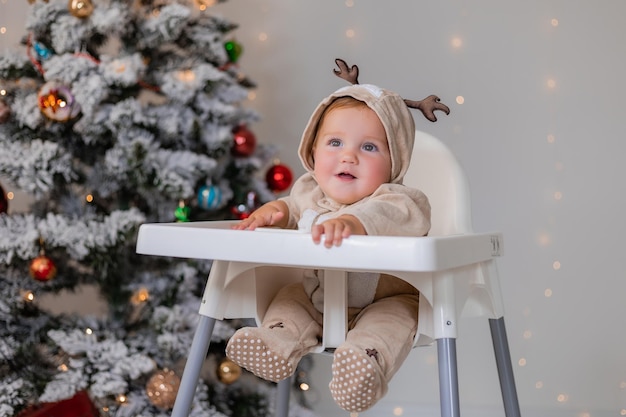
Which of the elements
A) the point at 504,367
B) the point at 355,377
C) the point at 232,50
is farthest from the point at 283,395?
the point at 232,50

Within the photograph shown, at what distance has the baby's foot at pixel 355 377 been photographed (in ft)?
3.08

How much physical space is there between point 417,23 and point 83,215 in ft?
3.01

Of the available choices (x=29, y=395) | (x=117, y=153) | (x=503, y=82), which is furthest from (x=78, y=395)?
(x=503, y=82)

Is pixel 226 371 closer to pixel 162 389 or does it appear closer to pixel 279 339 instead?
pixel 162 389

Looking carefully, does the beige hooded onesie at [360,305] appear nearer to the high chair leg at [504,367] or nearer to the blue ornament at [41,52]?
the high chair leg at [504,367]

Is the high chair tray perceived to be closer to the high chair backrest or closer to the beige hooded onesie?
the beige hooded onesie

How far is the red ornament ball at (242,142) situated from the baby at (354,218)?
0.43 m

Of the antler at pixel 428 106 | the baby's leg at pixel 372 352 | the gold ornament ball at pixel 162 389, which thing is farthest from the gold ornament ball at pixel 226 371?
the antler at pixel 428 106

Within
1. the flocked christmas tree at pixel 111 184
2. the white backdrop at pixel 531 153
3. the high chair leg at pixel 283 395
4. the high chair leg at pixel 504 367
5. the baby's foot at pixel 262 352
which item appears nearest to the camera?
the baby's foot at pixel 262 352

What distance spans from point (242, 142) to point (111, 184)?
0.91ft

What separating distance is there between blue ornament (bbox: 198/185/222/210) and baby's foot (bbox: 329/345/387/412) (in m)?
0.71

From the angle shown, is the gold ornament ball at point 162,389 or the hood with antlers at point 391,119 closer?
the hood with antlers at point 391,119

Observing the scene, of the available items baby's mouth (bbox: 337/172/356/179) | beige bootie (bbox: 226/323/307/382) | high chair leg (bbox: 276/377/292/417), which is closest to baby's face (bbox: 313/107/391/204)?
baby's mouth (bbox: 337/172/356/179)

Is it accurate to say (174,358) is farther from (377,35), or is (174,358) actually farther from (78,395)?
(377,35)
